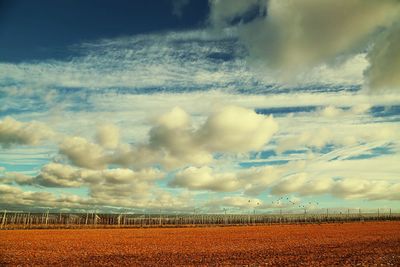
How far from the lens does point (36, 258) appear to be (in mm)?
25906

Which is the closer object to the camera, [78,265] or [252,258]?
[78,265]

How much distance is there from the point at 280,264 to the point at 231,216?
481 ft

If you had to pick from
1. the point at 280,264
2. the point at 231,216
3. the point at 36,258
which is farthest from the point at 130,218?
the point at 280,264

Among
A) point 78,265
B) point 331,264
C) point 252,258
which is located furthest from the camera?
point 252,258

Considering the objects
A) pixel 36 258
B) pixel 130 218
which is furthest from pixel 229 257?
pixel 130 218

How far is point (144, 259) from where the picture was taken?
24875 millimetres

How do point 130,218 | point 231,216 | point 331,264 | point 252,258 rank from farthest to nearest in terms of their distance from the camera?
point 231,216, point 130,218, point 252,258, point 331,264

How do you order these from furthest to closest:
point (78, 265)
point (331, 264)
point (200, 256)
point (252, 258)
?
point (200, 256) < point (252, 258) < point (78, 265) < point (331, 264)

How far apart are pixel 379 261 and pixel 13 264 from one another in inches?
905

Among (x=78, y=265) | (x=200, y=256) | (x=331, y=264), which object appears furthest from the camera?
(x=200, y=256)

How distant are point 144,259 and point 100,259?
3148 millimetres

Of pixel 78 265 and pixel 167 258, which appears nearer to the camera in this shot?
pixel 78 265

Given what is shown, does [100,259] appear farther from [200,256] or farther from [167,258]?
[200,256]

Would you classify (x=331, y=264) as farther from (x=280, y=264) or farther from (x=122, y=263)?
(x=122, y=263)
